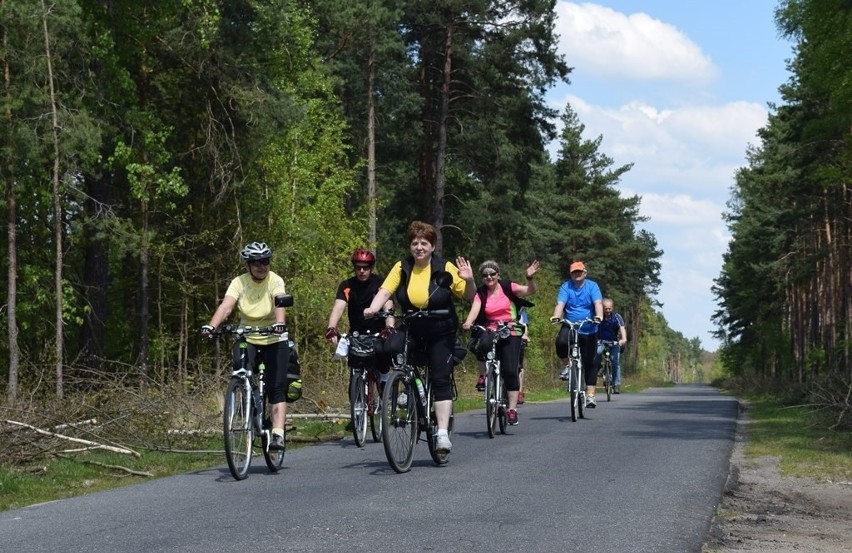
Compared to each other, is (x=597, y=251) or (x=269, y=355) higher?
(x=597, y=251)

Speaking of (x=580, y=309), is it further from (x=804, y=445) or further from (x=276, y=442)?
(x=276, y=442)

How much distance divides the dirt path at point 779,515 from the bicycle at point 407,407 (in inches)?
107

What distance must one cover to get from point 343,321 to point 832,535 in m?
19.6

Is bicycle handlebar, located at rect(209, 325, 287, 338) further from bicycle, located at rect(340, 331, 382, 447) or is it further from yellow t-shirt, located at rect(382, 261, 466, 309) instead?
bicycle, located at rect(340, 331, 382, 447)

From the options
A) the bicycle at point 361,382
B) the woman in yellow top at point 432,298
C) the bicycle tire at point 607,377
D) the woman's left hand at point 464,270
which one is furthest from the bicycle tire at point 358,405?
the bicycle tire at point 607,377

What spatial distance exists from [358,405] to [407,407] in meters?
2.77

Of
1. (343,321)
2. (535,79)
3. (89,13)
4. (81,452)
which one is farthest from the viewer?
(535,79)

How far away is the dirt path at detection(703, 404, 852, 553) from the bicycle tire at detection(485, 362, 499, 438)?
3.13 metres

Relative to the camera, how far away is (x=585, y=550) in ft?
21.4

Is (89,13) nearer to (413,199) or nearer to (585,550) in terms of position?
(585,550)

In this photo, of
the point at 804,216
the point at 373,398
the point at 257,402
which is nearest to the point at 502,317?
the point at 373,398

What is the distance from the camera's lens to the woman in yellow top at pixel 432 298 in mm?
10414

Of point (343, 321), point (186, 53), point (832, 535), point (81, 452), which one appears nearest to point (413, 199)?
point (343, 321)

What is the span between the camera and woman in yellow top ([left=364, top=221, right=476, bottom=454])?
10.4 m
